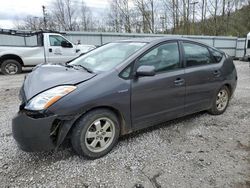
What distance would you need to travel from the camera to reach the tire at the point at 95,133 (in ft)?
8.29

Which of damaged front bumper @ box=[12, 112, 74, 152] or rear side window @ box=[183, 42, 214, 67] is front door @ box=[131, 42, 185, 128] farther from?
damaged front bumper @ box=[12, 112, 74, 152]

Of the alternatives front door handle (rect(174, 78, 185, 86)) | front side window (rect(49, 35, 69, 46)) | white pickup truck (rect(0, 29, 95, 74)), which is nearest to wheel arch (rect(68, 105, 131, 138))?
front door handle (rect(174, 78, 185, 86))

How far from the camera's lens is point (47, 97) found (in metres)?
2.40

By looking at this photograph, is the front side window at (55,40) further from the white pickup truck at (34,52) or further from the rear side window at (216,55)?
the rear side window at (216,55)

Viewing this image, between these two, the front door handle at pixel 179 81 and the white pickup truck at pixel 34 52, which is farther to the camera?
the white pickup truck at pixel 34 52

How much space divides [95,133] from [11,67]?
8547mm

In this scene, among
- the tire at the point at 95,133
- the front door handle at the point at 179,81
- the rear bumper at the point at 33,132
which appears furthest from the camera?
the front door handle at the point at 179,81

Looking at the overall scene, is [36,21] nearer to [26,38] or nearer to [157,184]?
[26,38]

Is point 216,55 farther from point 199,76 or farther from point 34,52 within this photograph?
point 34,52

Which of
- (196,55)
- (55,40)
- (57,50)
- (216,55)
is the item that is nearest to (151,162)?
(196,55)

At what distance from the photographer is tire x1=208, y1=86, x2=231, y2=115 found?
4.17 metres

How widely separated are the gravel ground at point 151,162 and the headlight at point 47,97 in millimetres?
750

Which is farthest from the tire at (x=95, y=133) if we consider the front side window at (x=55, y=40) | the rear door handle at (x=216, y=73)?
the front side window at (x=55, y=40)

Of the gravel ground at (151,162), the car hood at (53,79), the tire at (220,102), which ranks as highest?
the car hood at (53,79)
